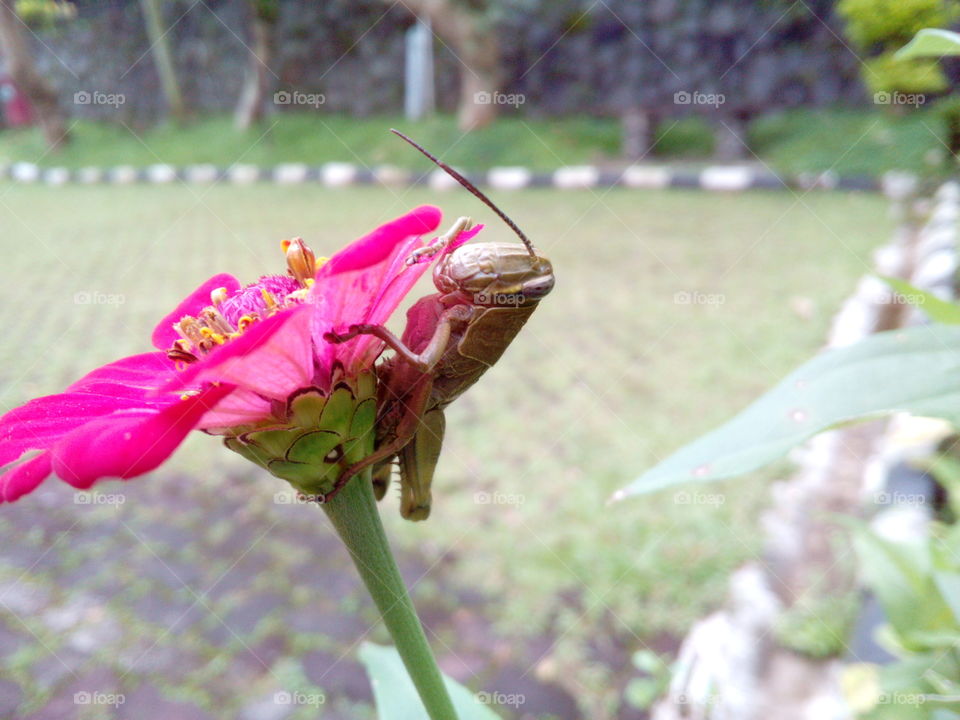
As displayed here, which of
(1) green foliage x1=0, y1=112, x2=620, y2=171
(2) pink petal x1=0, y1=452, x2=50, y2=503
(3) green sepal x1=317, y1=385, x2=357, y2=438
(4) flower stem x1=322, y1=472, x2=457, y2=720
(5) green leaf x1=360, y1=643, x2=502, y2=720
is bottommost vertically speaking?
(1) green foliage x1=0, y1=112, x2=620, y2=171

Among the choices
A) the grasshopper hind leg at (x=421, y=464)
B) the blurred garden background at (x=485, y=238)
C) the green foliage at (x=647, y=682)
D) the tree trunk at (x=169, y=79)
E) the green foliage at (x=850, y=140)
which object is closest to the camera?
the grasshopper hind leg at (x=421, y=464)

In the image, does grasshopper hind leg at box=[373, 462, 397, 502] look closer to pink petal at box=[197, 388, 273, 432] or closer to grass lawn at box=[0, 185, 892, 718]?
pink petal at box=[197, 388, 273, 432]

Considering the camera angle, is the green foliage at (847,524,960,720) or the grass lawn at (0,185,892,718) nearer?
the green foliage at (847,524,960,720)

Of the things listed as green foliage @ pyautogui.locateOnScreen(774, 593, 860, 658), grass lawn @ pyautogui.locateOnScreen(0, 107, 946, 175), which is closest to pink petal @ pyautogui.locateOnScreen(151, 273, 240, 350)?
green foliage @ pyautogui.locateOnScreen(774, 593, 860, 658)

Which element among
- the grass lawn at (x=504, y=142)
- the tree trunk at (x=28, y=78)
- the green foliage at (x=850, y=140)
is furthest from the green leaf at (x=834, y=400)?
the tree trunk at (x=28, y=78)

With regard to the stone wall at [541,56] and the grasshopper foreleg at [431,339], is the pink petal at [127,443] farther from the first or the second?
the stone wall at [541,56]

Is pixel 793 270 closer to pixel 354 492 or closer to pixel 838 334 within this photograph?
pixel 838 334

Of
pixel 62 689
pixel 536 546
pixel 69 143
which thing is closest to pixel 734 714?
pixel 536 546
